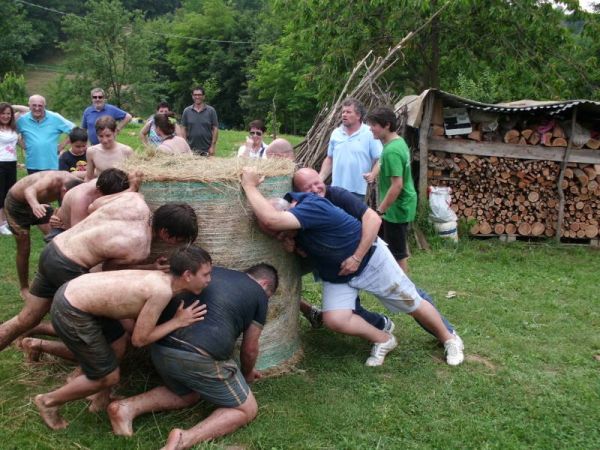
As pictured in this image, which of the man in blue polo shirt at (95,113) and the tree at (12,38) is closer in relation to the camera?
the man in blue polo shirt at (95,113)

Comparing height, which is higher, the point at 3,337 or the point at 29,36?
the point at 29,36

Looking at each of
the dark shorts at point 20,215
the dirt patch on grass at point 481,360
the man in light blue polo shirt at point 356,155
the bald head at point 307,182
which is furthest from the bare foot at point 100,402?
the man in light blue polo shirt at point 356,155

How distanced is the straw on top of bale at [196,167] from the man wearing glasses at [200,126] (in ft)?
14.7

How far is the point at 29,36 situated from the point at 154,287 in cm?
4993

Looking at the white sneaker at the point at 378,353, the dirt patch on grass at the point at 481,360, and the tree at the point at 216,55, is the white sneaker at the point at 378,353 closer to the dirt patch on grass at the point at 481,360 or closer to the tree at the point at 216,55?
the dirt patch on grass at the point at 481,360

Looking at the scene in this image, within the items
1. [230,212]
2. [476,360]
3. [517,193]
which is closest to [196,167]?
[230,212]

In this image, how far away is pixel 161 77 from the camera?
46125mm

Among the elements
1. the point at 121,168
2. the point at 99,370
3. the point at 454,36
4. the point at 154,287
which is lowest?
the point at 99,370

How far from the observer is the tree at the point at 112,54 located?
34.2 m

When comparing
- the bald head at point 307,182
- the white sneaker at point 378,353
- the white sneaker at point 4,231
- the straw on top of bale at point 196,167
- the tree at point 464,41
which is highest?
the tree at point 464,41

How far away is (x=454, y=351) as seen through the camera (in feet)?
14.9

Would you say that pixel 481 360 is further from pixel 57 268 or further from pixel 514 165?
pixel 514 165

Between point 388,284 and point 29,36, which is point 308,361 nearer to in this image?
point 388,284

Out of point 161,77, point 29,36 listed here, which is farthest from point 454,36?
point 29,36
